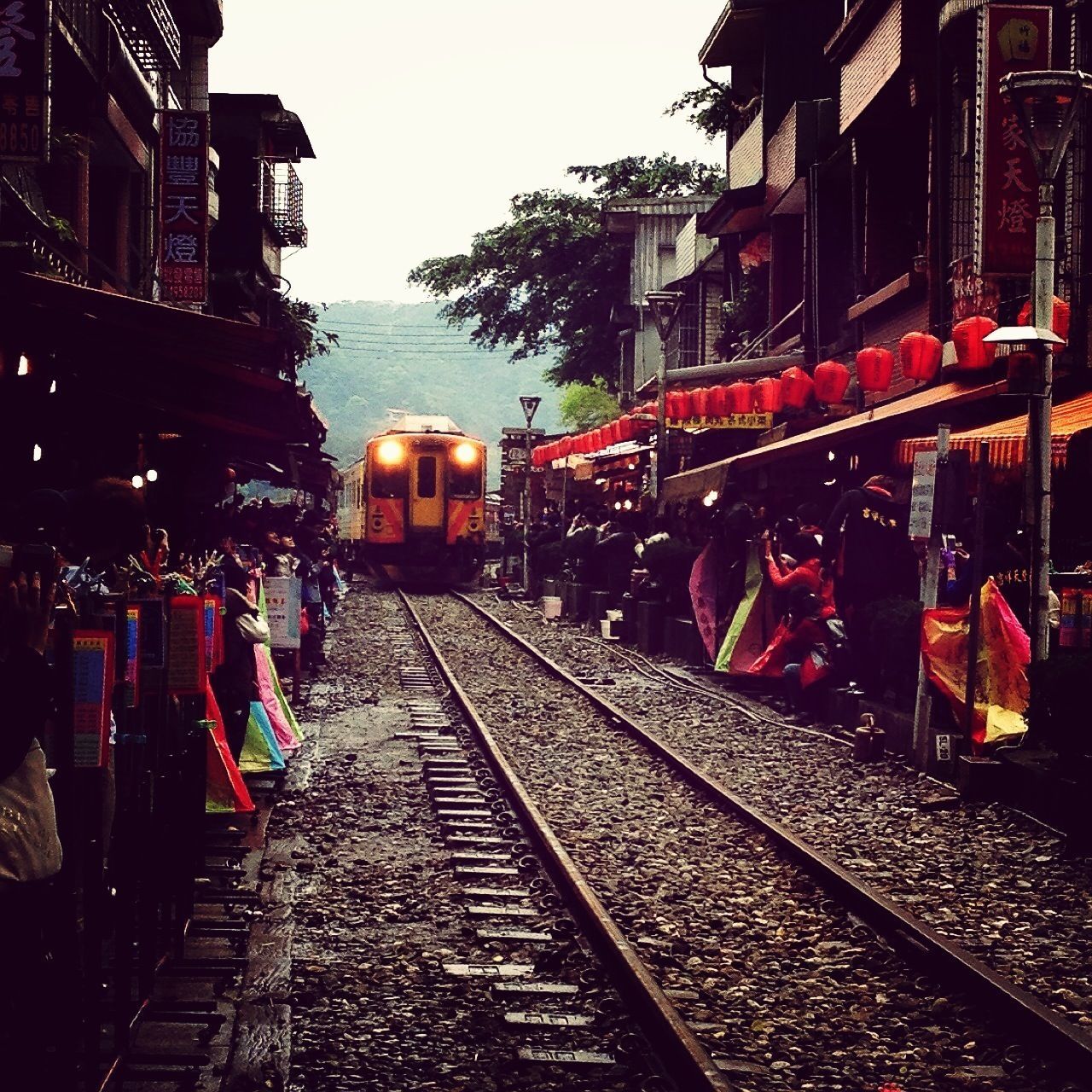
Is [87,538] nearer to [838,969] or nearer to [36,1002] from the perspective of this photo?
[36,1002]

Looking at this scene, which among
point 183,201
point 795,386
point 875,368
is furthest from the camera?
point 183,201

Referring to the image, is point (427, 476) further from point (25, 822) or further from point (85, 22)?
point (25, 822)

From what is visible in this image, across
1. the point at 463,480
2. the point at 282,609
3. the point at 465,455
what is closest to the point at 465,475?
the point at 463,480

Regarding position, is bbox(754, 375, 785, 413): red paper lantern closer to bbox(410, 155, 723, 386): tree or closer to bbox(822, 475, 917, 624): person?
bbox(822, 475, 917, 624): person

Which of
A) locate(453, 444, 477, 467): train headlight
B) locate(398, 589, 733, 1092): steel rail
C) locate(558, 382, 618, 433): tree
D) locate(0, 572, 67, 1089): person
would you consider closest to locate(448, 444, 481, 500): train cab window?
locate(453, 444, 477, 467): train headlight

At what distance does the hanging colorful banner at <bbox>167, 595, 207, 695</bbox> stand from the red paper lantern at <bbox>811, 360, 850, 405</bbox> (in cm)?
1271

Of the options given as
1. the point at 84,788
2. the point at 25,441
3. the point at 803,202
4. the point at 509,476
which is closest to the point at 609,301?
the point at 509,476

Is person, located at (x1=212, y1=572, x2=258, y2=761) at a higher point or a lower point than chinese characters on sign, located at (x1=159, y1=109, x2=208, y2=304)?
lower

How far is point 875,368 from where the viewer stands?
1695cm

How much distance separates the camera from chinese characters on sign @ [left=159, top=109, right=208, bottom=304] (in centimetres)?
1948

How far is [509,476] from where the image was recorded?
40469 millimetres

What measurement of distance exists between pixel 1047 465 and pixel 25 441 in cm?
738

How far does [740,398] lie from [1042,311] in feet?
36.1

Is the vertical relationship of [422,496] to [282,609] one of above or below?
above
